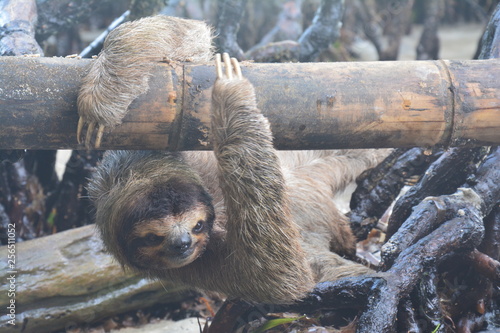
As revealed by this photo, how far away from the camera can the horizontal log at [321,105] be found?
11.0ft

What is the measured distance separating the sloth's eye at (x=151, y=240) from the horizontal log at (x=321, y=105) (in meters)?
0.81

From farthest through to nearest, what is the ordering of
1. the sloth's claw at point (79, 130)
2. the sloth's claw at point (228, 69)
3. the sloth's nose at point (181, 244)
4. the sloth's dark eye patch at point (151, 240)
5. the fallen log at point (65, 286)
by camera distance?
the fallen log at point (65, 286) → the sloth's dark eye patch at point (151, 240) → the sloth's nose at point (181, 244) → the sloth's claw at point (228, 69) → the sloth's claw at point (79, 130)

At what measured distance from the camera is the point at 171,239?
3.90m

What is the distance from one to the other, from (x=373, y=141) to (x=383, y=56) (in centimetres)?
1111

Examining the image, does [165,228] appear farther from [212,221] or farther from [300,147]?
[300,147]

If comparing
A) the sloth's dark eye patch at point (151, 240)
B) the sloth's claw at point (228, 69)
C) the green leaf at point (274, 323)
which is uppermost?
the sloth's claw at point (228, 69)

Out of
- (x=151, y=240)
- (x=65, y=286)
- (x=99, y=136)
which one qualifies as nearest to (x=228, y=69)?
(x=99, y=136)

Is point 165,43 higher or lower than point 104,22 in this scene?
higher

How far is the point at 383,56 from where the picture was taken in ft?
46.1

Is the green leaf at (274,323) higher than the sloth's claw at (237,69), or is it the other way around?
the sloth's claw at (237,69)

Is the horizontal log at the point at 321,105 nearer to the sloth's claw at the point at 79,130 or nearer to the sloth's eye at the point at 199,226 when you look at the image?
the sloth's claw at the point at 79,130

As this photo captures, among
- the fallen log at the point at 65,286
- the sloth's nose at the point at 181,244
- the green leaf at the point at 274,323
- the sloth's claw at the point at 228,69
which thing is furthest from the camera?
the fallen log at the point at 65,286

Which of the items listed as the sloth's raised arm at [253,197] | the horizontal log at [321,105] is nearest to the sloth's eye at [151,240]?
the sloth's raised arm at [253,197]

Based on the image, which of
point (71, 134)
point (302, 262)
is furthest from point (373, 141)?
point (71, 134)
